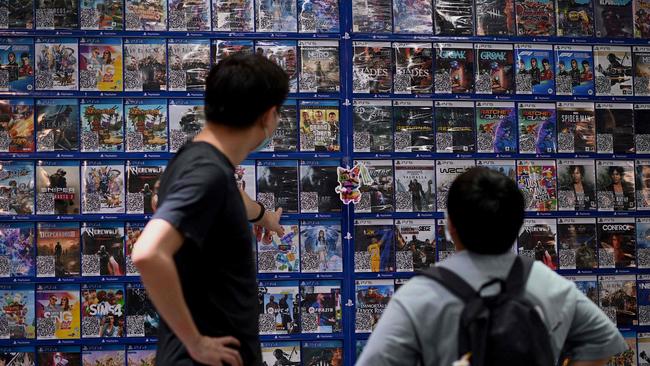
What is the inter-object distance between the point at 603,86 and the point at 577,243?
1.04 metres

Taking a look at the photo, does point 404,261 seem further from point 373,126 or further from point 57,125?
point 57,125

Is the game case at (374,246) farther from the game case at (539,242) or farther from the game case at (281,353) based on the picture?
the game case at (539,242)

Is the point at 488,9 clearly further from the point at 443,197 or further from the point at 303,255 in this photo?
the point at 303,255

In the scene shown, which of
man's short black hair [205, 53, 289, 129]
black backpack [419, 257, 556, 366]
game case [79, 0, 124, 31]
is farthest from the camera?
game case [79, 0, 124, 31]

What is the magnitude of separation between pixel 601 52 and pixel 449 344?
3628mm

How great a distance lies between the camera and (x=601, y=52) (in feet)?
16.5

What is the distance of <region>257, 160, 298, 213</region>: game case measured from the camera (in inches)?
185

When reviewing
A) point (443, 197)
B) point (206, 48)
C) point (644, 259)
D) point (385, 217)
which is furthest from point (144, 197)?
point (644, 259)

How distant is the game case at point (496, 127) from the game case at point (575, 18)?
0.62 m

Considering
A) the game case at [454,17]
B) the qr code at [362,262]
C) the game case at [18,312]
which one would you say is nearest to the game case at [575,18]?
the game case at [454,17]

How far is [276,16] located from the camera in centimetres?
475

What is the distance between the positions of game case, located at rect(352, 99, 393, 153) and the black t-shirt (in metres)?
2.55

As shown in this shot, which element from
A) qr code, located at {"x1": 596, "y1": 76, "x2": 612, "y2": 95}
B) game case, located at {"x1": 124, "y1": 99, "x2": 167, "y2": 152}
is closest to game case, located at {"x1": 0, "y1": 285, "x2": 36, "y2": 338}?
game case, located at {"x1": 124, "y1": 99, "x2": 167, "y2": 152}

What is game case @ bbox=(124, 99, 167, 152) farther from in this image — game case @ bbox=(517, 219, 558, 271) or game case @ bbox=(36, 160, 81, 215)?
game case @ bbox=(517, 219, 558, 271)
